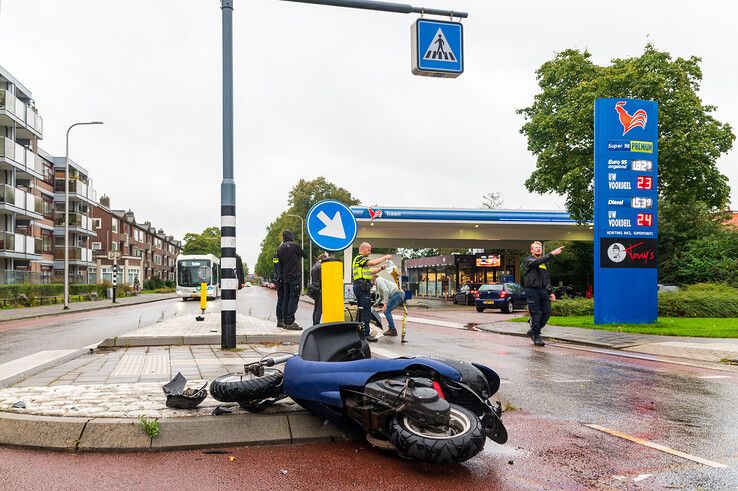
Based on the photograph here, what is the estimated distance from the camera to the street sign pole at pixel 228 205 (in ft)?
29.3

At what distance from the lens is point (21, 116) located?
140ft

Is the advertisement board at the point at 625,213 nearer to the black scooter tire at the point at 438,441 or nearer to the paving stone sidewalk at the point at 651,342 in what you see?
the paving stone sidewalk at the point at 651,342

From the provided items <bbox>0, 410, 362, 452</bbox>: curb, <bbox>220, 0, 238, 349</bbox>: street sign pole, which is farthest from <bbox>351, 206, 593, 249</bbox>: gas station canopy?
<bbox>0, 410, 362, 452</bbox>: curb

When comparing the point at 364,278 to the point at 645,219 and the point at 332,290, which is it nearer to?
the point at 332,290

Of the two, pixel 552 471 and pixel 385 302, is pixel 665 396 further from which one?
pixel 385 302

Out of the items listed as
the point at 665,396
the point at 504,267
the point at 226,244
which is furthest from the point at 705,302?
the point at 504,267

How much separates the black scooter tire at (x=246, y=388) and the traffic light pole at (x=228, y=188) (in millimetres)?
4323

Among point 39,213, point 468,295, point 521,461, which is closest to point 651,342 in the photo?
point 521,461

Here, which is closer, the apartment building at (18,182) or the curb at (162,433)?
the curb at (162,433)

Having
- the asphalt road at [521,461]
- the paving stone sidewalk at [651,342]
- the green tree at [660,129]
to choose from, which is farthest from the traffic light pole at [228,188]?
the green tree at [660,129]

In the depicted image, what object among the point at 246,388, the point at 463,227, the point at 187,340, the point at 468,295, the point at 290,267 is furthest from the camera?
the point at 463,227

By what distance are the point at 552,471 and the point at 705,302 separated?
1846 cm

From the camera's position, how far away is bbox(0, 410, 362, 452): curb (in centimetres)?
410

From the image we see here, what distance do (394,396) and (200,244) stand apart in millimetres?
123749
